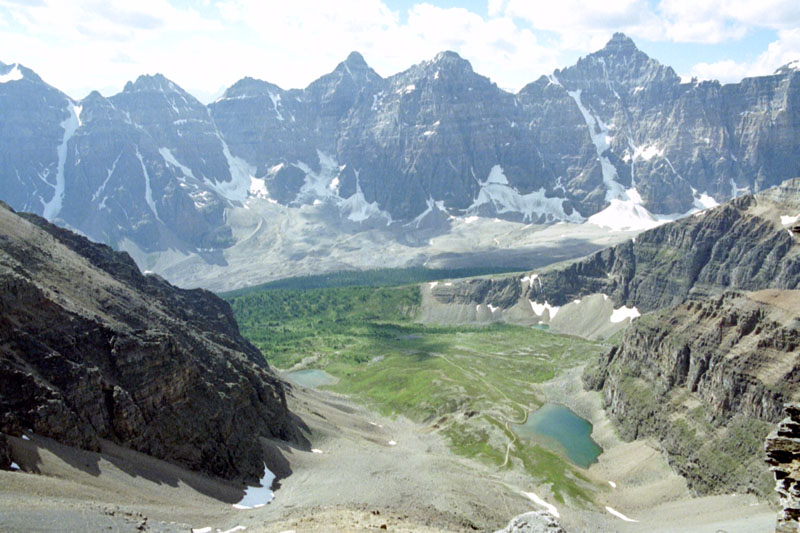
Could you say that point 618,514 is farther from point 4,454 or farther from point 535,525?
point 4,454

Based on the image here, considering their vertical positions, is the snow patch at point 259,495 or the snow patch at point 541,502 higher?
the snow patch at point 259,495

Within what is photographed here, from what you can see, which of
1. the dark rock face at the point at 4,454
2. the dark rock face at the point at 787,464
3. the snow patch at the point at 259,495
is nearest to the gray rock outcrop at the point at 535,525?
the dark rock face at the point at 787,464

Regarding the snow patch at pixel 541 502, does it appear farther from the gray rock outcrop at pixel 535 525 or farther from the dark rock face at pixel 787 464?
the dark rock face at pixel 787 464

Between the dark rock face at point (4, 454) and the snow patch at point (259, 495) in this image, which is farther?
the snow patch at point (259, 495)

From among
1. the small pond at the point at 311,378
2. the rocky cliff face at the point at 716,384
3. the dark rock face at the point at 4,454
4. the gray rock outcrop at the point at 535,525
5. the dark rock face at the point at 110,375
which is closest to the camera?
the gray rock outcrop at the point at 535,525

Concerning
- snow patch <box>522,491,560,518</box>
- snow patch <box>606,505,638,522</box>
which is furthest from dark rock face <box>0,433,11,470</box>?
snow patch <box>606,505,638,522</box>

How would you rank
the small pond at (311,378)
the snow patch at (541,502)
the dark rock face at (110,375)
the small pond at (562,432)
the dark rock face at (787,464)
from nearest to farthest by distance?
the dark rock face at (787,464) → the dark rock face at (110,375) → the snow patch at (541,502) → the small pond at (562,432) → the small pond at (311,378)

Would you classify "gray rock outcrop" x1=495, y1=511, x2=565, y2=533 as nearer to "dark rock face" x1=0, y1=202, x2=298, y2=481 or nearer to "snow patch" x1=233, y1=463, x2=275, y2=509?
"snow patch" x1=233, y1=463, x2=275, y2=509
